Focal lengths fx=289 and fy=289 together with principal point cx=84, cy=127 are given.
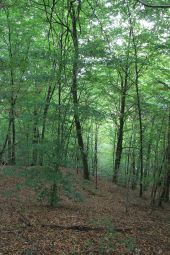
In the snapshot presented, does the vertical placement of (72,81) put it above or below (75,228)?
above

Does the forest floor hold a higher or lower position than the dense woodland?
lower

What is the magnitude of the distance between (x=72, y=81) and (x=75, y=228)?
16.2 feet

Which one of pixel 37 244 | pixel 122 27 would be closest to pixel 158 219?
pixel 37 244

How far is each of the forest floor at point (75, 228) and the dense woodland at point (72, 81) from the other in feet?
2.90

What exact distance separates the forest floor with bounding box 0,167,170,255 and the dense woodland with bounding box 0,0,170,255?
0.88m

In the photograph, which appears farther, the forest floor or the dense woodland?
the dense woodland

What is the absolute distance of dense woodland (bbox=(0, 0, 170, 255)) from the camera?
10125mm

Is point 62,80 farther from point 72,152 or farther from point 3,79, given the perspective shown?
point 3,79

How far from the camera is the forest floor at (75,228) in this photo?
7.11 meters

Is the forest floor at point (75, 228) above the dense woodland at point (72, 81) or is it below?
below

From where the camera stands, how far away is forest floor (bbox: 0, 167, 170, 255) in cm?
711

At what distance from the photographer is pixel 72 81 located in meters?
10.2

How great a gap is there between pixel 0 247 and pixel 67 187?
151 inches

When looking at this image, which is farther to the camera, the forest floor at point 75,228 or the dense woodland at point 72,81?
the dense woodland at point 72,81
